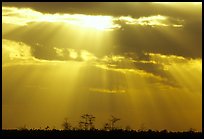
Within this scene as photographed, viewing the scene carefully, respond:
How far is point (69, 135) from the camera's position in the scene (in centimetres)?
2262

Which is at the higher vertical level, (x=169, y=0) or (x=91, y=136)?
(x=169, y=0)

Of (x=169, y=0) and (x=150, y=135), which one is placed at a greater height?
(x=169, y=0)

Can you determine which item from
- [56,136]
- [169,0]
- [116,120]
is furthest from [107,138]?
[116,120]

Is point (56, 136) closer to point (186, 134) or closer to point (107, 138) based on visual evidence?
point (107, 138)

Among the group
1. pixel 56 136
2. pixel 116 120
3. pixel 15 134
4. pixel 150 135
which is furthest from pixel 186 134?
pixel 116 120

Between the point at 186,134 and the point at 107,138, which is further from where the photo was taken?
the point at 186,134

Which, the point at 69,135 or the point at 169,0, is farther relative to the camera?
the point at 69,135

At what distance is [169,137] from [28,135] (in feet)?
20.6

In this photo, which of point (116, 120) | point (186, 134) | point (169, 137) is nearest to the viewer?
point (169, 137)

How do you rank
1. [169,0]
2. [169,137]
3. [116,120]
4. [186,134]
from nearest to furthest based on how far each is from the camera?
1. [169,0]
2. [169,137]
3. [186,134]
4. [116,120]

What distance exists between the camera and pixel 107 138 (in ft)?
71.3

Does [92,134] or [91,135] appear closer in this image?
[91,135]

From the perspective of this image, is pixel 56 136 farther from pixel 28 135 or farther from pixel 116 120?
pixel 116 120

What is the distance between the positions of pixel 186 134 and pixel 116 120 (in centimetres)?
1083
